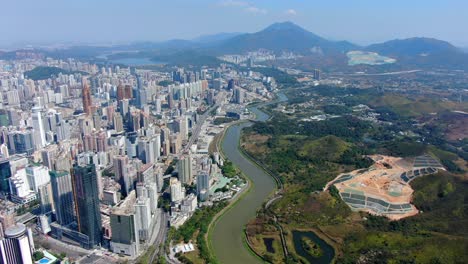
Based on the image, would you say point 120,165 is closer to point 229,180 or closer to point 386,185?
point 229,180

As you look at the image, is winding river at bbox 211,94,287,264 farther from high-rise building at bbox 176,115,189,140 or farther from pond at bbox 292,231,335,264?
high-rise building at bbox 176,115,189,140

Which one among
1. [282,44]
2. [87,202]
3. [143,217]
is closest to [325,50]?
[282,44]

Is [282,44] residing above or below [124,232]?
above

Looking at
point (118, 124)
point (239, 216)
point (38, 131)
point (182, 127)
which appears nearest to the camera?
point (239, 216)

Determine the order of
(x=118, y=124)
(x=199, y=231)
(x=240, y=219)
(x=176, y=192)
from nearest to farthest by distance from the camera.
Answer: (x=199, y=231) < (x=240, y=219) < (x=176, y=192) < (x=118, y=124)

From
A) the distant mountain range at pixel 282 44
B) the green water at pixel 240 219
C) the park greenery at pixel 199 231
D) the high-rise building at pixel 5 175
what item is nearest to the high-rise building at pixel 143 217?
the park greenery at pixel 199 231

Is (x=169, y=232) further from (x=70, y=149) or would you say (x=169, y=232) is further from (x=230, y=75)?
(x=230, y=75)
